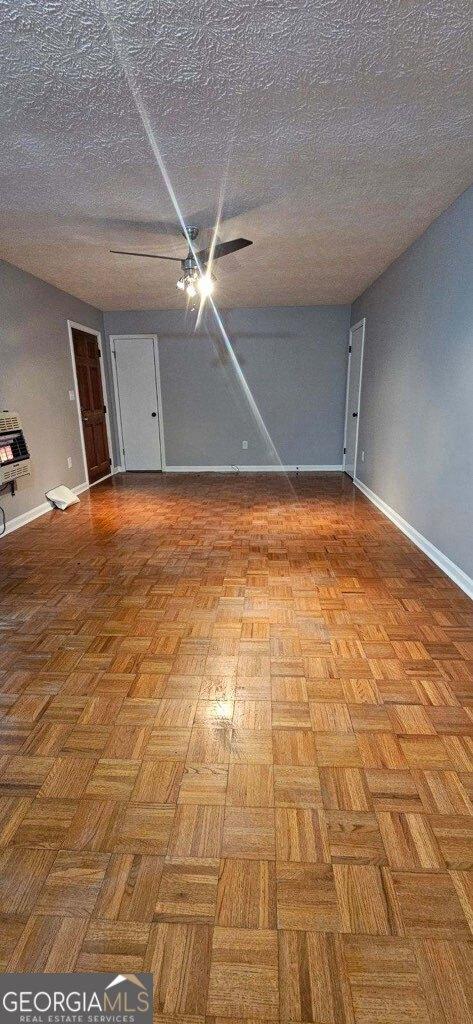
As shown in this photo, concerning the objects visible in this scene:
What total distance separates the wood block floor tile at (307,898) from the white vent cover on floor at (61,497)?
401 centimetres

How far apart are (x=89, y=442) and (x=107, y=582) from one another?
3.30 meters

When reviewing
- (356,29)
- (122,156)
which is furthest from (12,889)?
(122,156)

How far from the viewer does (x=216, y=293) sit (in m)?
4.99

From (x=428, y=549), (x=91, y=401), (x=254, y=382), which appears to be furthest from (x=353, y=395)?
(x=91, y=401)

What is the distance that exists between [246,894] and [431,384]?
2949mm

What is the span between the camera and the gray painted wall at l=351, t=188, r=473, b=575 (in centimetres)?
256

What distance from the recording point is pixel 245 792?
1278 mm

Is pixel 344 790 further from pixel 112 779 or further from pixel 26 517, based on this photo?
pixel 26 517

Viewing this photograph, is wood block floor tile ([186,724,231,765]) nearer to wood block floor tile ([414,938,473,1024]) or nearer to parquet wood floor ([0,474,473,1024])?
parquet wood floor ([0,474,473,1024])

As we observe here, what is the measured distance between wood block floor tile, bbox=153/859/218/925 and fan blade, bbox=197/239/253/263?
9.52ft

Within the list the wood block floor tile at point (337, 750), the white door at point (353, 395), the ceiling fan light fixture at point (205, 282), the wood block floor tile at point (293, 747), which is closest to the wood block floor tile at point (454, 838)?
the wood block floor tile at point (337, 750)

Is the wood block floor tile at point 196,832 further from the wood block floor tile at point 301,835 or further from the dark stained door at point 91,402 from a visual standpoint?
the dark stained door at point 91,402

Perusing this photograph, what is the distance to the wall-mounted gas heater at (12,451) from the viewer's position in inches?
140

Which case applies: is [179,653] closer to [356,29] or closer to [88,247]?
[356,29]
